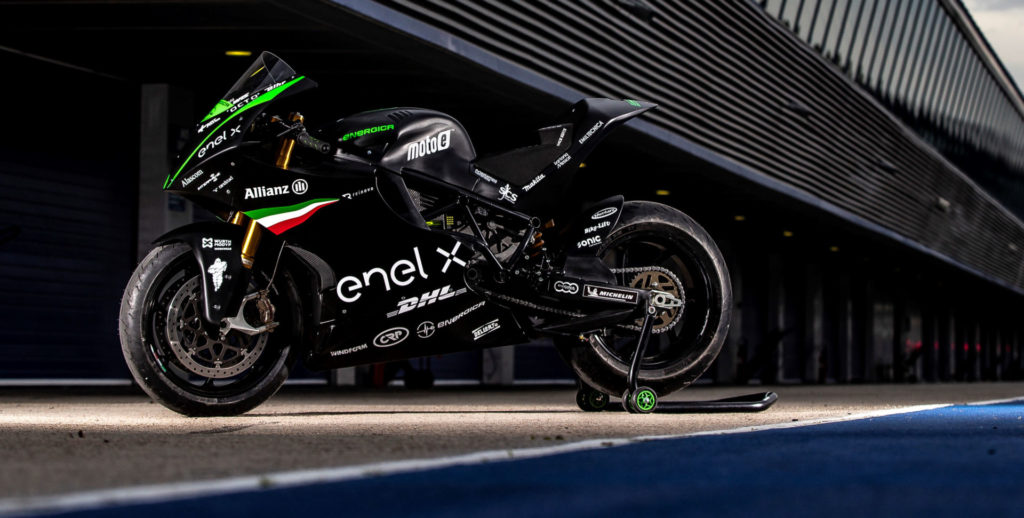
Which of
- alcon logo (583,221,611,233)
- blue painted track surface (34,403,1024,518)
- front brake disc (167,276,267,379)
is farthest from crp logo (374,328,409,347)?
blue painted track surface (34,403,1024,518)

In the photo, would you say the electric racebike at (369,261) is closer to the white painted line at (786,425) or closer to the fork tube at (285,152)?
the fork tube at (285,152)

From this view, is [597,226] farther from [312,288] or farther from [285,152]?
[285,152]

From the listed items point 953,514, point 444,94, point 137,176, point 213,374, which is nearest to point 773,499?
point 953,514

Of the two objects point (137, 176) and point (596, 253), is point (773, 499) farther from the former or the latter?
point (137, 176)

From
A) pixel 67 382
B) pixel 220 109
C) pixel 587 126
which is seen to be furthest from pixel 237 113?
pixel 67 382

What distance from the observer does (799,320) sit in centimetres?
2928

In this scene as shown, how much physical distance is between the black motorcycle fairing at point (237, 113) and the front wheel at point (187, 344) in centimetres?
36

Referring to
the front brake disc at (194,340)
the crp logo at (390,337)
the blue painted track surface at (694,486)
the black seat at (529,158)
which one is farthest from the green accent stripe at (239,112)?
the blue painted track surface at (694,486)

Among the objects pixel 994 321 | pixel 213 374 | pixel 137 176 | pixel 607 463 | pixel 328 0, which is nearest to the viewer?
pixel 607 463

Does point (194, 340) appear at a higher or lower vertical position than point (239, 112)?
lower

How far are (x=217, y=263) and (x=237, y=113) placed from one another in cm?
66

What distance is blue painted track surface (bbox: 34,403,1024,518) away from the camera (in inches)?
95.9

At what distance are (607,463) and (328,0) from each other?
19.0 feet

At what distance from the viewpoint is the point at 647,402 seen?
582cm
